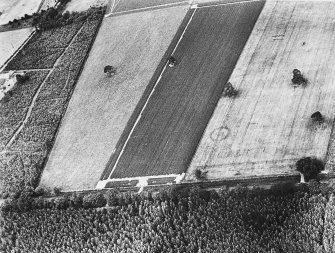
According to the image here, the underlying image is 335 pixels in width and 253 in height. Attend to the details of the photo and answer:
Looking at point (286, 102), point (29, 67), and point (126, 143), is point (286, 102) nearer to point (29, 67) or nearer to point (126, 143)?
point (126, 143)

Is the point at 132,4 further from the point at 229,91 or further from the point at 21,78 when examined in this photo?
the point at 229,91

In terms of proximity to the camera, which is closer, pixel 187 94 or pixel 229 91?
pixel 229 91

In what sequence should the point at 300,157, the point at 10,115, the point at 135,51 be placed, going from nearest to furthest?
the point at 300,157 < the point at 10,115 < the point at 135,51

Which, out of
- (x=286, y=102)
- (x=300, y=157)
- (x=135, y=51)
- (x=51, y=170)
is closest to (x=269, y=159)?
(x=300, y=157)

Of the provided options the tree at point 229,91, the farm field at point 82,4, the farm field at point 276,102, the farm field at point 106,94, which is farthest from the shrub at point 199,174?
the farm field at point 82,4

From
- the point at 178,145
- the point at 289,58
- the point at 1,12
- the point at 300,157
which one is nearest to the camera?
the point at 300,157

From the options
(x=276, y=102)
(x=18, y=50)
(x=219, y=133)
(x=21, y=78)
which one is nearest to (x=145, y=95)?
(x=219, y=133)

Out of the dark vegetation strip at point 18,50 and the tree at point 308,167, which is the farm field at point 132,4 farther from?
the tree at point 308,167
